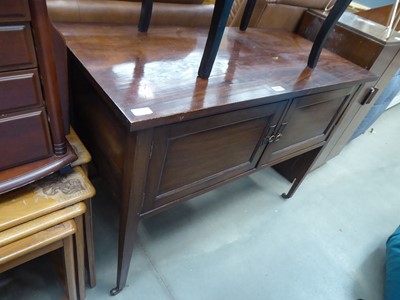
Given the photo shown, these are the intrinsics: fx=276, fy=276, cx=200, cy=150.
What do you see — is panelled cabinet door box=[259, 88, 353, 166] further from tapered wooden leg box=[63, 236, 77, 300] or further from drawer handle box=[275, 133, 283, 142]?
tapered wooden leg box=[63, 236, 77, 300]

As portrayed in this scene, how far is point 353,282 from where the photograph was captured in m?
1.24

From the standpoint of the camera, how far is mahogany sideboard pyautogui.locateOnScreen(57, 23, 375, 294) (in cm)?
62

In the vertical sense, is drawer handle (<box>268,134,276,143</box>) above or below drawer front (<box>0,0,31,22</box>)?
below

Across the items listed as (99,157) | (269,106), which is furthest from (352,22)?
(99,157)

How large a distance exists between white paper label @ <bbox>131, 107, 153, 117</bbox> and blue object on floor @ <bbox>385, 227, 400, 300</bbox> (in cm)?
116

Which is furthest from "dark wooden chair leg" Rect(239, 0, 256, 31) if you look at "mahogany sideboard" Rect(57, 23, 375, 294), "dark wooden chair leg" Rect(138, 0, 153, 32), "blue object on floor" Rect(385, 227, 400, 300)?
"blue object on floor" Rect(385, 227, 400, 300)

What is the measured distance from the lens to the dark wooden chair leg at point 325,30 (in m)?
0.90

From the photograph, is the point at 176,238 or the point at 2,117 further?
the point at 176,238

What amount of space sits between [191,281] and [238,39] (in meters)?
0.95

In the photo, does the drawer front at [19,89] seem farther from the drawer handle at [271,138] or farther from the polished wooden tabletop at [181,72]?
the drawer handle at [271,138]

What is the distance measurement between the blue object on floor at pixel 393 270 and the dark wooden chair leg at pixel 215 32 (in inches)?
43.3

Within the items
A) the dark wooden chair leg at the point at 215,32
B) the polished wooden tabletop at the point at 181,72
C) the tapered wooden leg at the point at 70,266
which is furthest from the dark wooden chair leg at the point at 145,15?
the tapered wooden leg at the point at 70,266

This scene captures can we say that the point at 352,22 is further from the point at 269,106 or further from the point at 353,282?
the point at 353,282

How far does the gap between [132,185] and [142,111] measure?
0.63 feet
